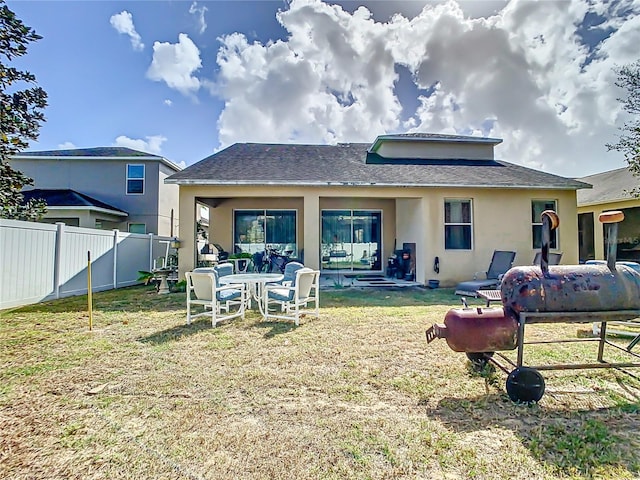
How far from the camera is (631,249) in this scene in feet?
45.7

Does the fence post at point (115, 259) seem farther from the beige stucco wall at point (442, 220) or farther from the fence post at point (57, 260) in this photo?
the beige stucco wall at point (442, 220)

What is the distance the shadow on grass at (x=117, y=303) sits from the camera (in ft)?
22.9

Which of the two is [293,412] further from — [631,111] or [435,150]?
[631,111]

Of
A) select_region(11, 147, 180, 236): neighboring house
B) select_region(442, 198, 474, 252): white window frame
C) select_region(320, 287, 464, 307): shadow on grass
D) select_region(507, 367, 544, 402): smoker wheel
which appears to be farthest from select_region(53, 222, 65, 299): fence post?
select_region(442, 198, 474, 252): white window frame

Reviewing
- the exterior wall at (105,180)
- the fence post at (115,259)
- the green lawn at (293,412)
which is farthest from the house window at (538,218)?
the exterior wall at (105,180)

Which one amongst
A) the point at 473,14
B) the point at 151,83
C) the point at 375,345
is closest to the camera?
the point at 375,345

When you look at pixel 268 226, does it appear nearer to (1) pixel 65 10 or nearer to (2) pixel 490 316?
(1) pixel 65 10

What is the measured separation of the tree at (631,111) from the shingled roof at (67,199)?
815 inches

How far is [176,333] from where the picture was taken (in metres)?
5.18

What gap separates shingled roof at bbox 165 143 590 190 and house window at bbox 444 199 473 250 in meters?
0.81

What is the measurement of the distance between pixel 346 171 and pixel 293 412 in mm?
8796

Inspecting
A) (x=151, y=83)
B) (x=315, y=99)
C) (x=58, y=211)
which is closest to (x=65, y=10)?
(x=151, y=83)

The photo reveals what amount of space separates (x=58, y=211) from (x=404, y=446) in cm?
1702

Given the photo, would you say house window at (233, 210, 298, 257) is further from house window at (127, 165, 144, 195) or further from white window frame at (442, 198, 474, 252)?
house window at (127, 165, 144, 195)
